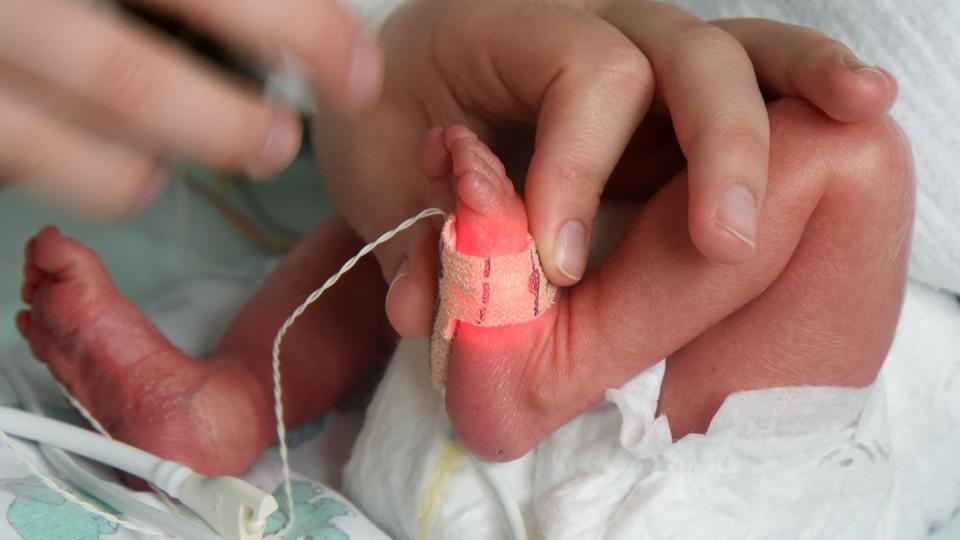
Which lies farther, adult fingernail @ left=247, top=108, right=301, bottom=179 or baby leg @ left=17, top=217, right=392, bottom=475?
baby leg @ left=17, top=217, right=392, bottom=475

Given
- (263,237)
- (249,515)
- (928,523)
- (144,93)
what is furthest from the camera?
(263,237)

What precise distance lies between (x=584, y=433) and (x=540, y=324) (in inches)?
5.0

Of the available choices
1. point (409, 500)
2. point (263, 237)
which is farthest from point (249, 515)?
point (263, 237)

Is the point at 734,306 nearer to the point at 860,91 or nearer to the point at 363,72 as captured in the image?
the point at 860,91

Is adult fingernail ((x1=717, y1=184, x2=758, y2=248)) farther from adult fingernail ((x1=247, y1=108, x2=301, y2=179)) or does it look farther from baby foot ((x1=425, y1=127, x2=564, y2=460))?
adult fingernail ((x1=247, y1=108, x2=301, y2=179))

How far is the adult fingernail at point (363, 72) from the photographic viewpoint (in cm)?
42

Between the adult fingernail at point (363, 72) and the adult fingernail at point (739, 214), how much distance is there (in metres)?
0.30

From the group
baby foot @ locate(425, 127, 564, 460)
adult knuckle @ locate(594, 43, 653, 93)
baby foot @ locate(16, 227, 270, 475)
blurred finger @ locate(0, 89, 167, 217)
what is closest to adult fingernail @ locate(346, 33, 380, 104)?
blurred finger @ locate(0, 89, 167, 217)

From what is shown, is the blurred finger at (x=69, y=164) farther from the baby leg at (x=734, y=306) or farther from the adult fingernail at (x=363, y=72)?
the baby leg at (x=734, y=306)

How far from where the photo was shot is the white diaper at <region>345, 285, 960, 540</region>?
75cm

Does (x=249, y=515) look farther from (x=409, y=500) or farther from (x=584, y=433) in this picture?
(x=584, y=433)

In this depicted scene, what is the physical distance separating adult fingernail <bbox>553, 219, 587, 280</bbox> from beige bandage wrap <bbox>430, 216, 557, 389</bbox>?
2 cm

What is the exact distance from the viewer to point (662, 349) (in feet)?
2.47

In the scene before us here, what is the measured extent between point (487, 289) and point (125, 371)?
1.36 feet
